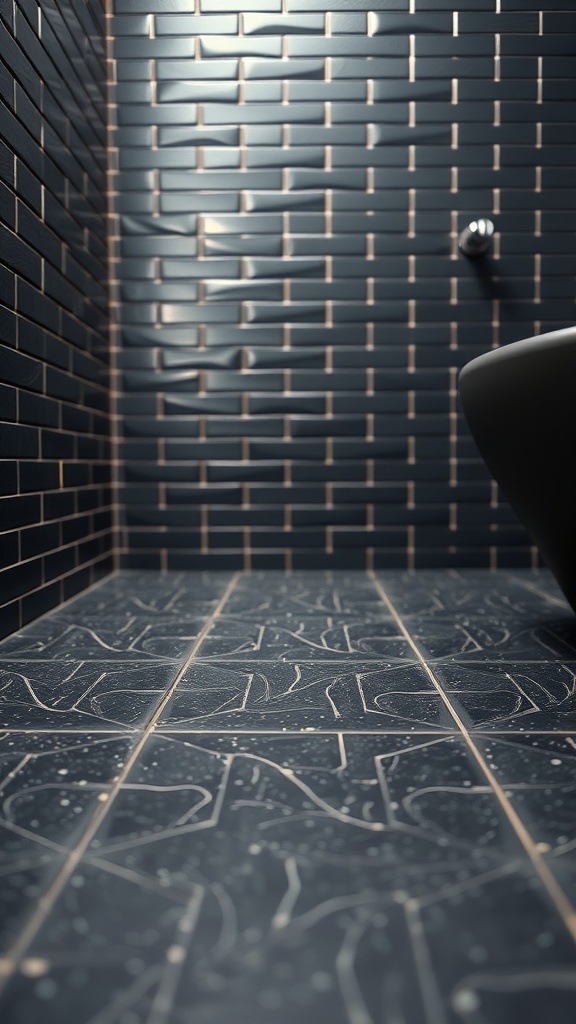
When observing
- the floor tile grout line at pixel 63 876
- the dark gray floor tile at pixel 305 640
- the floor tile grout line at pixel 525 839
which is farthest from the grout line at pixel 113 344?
the floor tile grout line at pixel 525 839

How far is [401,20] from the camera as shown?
2305 mm

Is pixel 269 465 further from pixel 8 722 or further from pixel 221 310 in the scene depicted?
pixel 8 722

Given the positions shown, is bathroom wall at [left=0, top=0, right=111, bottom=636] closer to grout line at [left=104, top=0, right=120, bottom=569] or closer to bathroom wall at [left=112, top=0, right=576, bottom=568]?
grout line at [left=104, top=0, right=120, bottom=569]

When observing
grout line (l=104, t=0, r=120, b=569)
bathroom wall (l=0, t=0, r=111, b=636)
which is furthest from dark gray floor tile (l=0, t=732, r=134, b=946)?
grout line (l=104, t=0, r=120, b=569)

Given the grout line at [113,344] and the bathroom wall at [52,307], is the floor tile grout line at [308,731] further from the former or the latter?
the grout line at [113,344]

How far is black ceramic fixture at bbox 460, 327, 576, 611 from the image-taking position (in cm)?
115

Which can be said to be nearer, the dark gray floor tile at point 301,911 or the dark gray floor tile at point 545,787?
the dark gray floor tile at point 301,911

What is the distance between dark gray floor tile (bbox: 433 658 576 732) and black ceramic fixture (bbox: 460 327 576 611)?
25cm

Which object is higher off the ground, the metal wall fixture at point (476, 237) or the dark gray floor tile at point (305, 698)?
the metal wall fixture at point (476, 237)

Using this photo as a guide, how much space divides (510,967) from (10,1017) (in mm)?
338

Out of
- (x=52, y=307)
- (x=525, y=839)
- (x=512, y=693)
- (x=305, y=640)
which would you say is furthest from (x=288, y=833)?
(x=52, y=307)

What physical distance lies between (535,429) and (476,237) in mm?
1211

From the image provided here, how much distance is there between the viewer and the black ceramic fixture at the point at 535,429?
115 centimetres

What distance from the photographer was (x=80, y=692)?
1114 millimetres
